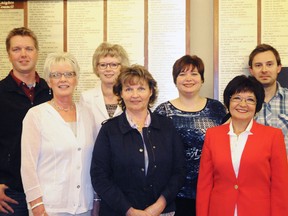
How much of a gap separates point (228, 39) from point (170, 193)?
1416 mm

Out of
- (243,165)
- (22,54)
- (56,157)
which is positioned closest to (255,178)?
(243,165)

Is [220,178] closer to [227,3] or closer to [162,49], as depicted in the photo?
[162,49]

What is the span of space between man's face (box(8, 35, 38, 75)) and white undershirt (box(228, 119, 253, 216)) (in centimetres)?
135

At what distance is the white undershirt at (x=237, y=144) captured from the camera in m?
1.84

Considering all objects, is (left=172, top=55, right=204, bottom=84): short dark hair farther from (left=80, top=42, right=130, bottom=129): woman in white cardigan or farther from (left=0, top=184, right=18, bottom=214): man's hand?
(left=0, top=184, right=18, bottom=214): man's hand

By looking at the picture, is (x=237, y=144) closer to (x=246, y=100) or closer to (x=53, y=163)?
(x=246, y=100)

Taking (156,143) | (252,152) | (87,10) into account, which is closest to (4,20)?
(87,10)

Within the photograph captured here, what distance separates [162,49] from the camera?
285 cm

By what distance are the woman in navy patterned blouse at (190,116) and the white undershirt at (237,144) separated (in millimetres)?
319

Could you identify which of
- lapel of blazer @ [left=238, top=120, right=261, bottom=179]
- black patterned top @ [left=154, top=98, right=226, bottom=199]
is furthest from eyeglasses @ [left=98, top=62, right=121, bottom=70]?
lapel of blazer @ [left=238, top=120, right=261, bottom=179]

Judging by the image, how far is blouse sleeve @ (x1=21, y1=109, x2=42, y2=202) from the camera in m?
1.86

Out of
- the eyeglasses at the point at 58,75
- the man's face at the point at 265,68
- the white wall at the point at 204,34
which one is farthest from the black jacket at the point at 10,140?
the man's face at the point at 265,68

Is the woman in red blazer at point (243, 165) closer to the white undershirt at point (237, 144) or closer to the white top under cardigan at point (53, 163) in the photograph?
the white undershirt at point (237, 144)

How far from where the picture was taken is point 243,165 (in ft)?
5.94
